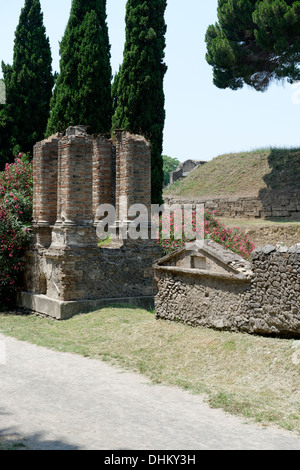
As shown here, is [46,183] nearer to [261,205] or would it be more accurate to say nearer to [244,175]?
[261,205]

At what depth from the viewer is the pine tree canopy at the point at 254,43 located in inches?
870

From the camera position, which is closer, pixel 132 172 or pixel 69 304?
pixel 69 304

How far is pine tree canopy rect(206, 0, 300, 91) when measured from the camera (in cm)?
2211

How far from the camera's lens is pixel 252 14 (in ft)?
75.3

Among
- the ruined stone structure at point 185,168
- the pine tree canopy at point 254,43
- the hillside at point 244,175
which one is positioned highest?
the pine tree canopy at point 254,43

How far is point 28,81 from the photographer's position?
21781mm

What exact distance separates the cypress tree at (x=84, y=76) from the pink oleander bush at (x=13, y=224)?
18.9ft

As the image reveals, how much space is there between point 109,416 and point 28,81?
18728 mm

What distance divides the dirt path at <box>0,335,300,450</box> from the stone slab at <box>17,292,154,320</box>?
135 inches

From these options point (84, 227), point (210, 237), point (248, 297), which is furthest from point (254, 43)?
point (248, 297)

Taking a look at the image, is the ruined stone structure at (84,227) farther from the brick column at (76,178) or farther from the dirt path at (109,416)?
the dirt path at (109,416)

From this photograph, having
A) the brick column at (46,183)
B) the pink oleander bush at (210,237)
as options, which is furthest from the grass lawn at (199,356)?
the pink oleander bush at (210,237)

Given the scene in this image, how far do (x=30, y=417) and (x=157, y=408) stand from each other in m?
1.30

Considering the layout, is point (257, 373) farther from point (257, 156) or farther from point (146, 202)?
point (257, 156)
